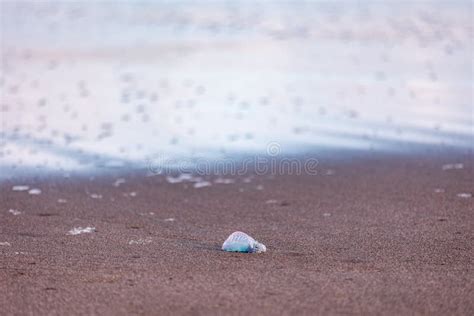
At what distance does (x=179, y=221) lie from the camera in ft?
19.3

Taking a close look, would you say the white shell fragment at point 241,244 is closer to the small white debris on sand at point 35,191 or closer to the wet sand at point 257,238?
the wet sand at point 257,238

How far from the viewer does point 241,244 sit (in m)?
4.91

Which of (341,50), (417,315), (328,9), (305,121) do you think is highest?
(328,9)

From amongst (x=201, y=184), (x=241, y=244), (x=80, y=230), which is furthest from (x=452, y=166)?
(x=80, y=230)

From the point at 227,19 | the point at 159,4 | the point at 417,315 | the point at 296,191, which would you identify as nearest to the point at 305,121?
the point at 296,191

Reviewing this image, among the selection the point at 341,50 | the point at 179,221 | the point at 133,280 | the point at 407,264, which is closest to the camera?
the point at 133,280

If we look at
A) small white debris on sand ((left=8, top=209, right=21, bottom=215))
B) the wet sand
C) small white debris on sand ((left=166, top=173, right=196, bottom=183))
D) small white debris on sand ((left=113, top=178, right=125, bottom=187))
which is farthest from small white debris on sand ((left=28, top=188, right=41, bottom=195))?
small white debris on sand ((left=166, top=173, right=196, bottom=183))

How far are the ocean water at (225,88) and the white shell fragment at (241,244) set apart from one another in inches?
115

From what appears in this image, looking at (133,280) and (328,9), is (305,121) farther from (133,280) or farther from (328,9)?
(328,9)

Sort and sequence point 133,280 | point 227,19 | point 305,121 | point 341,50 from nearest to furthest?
point 133,280 < point 305,121 < point 341,50 < point 227,19

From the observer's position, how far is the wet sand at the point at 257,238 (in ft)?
13.4

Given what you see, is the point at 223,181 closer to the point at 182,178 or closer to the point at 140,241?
the point at 182,178

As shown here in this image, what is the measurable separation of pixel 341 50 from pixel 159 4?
43.9ft

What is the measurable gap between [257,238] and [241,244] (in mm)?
465
